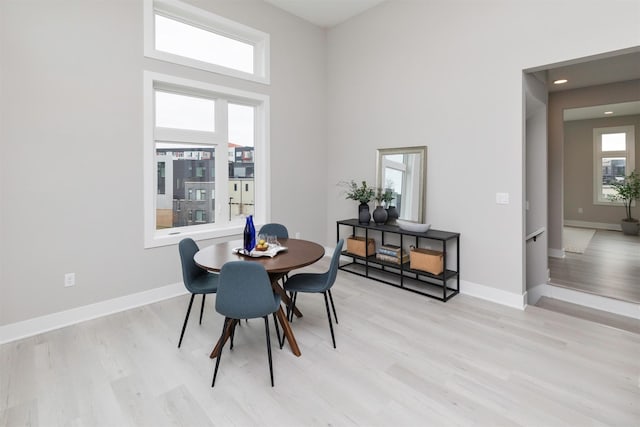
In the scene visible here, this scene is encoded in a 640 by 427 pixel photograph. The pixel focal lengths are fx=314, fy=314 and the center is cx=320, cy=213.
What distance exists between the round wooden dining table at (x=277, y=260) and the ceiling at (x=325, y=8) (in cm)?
342

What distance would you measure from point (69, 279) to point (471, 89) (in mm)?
4362

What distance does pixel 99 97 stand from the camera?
9.55 feet

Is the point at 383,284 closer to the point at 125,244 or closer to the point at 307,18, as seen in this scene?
the point at 125,244

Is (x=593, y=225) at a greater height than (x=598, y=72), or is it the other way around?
(x=598, y=72)

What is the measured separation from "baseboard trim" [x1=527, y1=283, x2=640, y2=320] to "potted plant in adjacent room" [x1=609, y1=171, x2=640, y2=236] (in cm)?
484

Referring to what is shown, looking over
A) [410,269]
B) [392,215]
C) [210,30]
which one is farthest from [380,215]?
[210,30]

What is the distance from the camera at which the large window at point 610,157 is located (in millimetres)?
7172

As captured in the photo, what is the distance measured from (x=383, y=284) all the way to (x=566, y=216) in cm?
734

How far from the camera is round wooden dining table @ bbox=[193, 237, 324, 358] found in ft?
6.94

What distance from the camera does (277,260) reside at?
2.27 meters

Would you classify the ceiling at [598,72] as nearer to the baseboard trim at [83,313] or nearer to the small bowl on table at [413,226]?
the small bowl on table at [413,226]

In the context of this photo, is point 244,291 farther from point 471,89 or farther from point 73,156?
point 471,89

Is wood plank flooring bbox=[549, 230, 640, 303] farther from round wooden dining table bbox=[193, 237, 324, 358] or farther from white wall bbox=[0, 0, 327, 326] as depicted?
white wall bbox=[0, 0, 327, 326]

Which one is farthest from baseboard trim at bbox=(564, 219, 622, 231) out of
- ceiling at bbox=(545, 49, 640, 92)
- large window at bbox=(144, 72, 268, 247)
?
large window at bbox=(144, 72, 268, 247)
